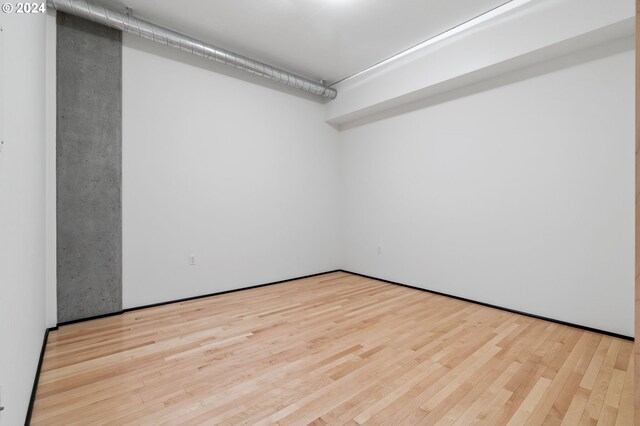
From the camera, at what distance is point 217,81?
12.7 ft

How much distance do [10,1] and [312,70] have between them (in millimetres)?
3654

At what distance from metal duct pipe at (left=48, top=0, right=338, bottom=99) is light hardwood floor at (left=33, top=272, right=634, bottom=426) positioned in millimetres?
2939

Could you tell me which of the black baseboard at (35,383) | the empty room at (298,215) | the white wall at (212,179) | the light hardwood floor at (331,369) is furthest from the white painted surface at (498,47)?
the black baseboard at (35,383)

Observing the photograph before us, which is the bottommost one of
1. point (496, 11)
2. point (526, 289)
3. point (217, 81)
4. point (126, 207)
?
point (526, 289)

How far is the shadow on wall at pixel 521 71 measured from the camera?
264 centimetres

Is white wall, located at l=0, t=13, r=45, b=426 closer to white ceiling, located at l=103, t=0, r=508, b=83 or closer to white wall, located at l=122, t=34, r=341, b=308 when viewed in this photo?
white wall, located at l=122, t=34, r=341, b=308

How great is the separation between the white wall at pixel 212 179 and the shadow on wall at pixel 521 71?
1.90 m

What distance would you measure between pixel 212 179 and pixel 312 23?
2201 mm

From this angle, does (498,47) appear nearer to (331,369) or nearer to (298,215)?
(298,215)

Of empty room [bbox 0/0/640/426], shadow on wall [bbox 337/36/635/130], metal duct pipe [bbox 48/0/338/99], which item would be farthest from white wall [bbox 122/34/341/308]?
shadow on wall [bbox 337/36/635/130]

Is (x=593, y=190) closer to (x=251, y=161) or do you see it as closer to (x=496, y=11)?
(x=496, y=11)

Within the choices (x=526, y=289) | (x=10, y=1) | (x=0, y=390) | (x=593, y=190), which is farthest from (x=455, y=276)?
(x=10, y=1)

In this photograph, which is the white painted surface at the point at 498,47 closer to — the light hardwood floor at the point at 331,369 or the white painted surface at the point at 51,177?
the light hardwood floor at the point at 331,369

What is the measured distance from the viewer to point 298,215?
4.78 m
